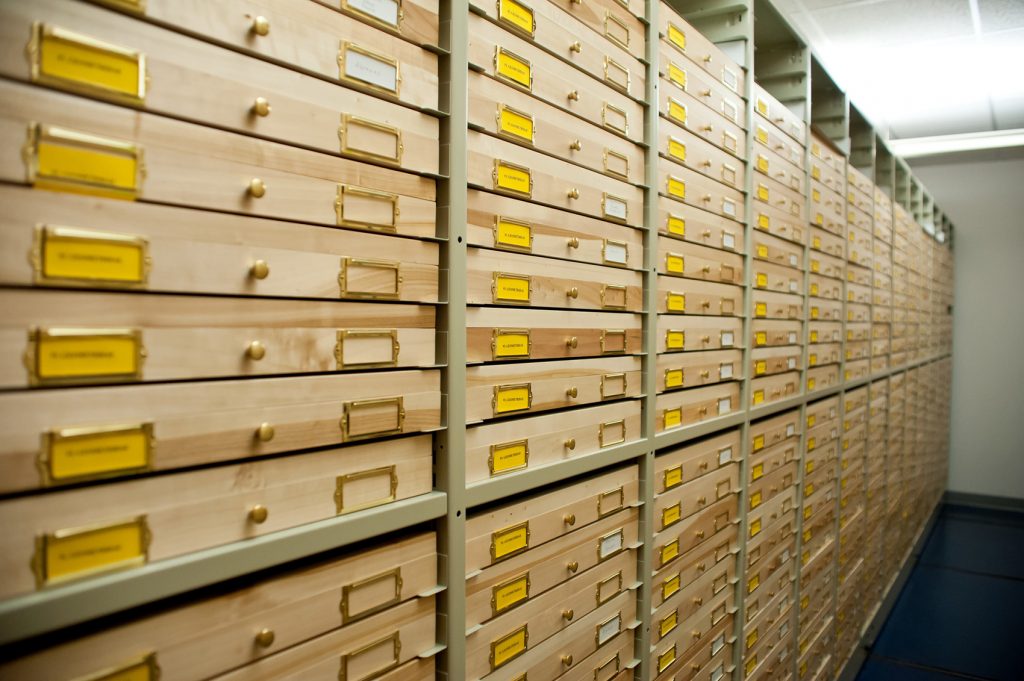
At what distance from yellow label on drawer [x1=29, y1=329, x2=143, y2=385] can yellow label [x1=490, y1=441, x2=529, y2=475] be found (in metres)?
0.58

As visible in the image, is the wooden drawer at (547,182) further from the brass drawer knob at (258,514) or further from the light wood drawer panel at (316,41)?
the brass drawer knob at (258,514)

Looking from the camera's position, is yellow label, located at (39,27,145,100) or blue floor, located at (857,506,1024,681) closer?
yellow label, located at (39,27,145,100)

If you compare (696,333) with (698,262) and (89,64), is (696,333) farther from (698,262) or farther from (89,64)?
(89,64)

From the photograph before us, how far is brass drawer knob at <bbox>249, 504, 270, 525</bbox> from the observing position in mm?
785

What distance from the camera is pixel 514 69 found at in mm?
1156

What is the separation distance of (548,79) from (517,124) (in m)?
0.14

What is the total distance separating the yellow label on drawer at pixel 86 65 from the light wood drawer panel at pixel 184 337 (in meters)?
0.18

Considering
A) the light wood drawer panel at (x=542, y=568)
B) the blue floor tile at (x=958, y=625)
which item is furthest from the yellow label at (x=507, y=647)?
the blue floor tile at (x=958, y=625)

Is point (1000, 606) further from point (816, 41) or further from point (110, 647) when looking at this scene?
point (110, 647)

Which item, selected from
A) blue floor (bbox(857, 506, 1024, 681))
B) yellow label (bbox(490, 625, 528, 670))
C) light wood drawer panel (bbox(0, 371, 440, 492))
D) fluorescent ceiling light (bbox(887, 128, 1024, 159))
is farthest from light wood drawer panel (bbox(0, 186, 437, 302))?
fluorescent ceiling light (bbox(887, 128, 1024, 159))

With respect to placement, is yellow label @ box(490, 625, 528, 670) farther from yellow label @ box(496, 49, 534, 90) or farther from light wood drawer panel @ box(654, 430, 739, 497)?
yellow label @ box(496, 49, 534, 90)

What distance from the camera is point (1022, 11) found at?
3102mm

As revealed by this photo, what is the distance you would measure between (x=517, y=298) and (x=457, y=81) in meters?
0.34

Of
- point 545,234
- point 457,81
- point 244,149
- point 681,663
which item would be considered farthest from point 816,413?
point 244,149
